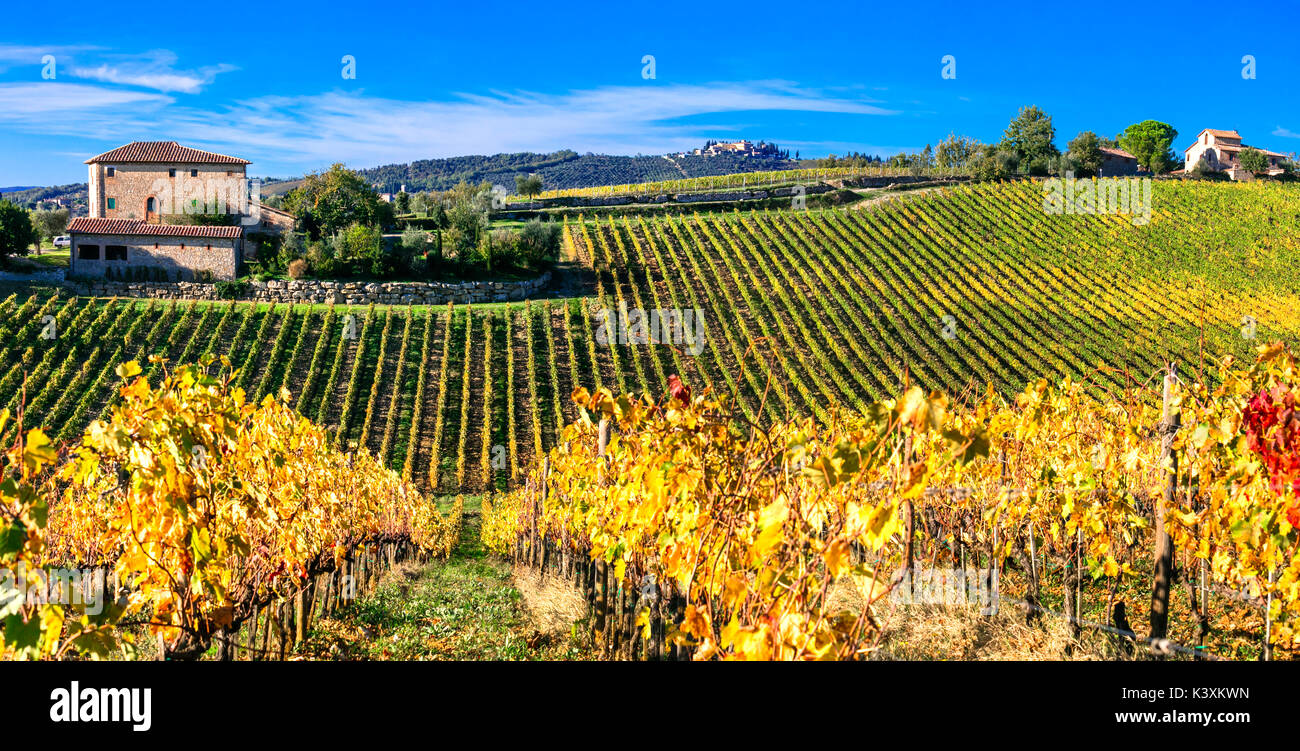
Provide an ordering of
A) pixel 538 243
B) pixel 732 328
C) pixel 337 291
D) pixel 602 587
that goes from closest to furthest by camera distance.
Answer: pixel 602 587, pixel 732 328, pixel 337 291, pixel 538 243

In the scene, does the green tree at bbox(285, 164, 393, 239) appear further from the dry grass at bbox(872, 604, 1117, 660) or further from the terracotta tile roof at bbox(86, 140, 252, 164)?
the dry grass at bbox(872, 604, 1117, 660)

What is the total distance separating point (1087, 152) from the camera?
70125mm

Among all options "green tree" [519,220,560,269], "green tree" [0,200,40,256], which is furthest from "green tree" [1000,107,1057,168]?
"green tree" [0,200,40,256]

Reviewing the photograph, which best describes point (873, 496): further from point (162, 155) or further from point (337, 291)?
point (162, 155)

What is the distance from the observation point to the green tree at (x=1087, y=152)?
225 ft

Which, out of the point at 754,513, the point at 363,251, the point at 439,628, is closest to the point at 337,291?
the point at 363,251

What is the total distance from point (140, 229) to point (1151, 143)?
79838 mm

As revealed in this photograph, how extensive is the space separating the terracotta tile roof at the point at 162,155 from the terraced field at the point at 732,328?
1325 centimetres

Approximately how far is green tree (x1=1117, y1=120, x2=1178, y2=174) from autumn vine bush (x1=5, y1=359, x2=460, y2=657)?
83845 millimetres

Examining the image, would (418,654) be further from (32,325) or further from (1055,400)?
(32,325)

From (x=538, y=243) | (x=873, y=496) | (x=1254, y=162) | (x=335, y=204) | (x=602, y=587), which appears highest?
(x=1254, y=162)

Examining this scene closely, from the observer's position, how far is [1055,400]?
816 cm

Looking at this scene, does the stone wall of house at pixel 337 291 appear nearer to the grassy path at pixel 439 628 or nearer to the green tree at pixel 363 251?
the green tree at pixel 363 251

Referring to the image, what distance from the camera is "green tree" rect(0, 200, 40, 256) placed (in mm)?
35625
